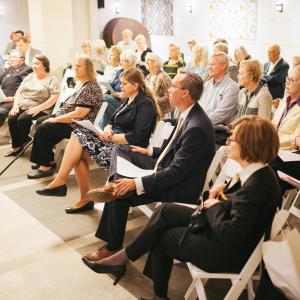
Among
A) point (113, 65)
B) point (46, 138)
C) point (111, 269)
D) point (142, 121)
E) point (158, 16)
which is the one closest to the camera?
point (111, 269)

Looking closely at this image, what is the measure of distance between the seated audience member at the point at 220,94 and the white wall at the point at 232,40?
4.44m

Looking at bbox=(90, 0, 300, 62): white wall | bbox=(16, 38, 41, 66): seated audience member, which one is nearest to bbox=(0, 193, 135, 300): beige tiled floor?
bbox=(16, 38, 41, 66): seated audience member

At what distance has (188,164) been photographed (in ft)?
8.21

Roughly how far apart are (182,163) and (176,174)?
0.07m

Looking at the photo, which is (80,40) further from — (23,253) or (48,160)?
(23,253)

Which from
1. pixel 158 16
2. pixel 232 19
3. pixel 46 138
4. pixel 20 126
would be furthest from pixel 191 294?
pixel 158 16

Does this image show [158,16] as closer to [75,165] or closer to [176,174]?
[75,165]

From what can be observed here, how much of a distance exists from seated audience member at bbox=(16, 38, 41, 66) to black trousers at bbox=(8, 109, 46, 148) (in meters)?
2.23

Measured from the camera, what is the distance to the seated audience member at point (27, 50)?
7059 millimetres

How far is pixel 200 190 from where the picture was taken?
262 centimetres

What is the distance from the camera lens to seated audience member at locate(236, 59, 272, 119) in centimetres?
369

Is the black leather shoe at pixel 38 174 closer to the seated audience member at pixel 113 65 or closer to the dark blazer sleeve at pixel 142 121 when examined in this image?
the dark blazer sleeve at pixel 142 121

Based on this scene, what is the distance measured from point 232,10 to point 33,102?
574cm

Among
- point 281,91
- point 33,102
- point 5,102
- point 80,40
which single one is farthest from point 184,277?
point 80,40
